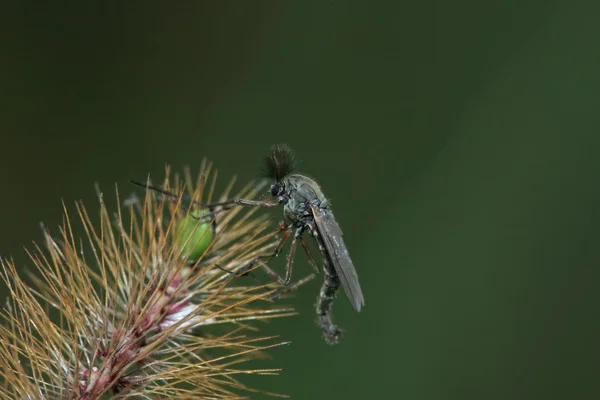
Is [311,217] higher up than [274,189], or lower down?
lower down

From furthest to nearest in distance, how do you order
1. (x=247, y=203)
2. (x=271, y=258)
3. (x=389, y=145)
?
(x=389, y=145)
(x=247, y=203)
(x=271, y=258)

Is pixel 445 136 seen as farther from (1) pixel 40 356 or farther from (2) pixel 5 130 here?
(1) pixel 40 356

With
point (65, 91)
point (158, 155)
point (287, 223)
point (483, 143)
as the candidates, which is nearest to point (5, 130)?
point (65, 91)

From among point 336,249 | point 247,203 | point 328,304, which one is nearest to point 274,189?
point 247,203

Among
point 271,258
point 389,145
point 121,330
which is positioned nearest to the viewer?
point 121,330

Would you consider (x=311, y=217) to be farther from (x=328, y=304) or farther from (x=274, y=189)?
(x=328, y=304)

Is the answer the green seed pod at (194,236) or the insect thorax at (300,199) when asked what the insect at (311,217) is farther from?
the green seed pod at (194,236)

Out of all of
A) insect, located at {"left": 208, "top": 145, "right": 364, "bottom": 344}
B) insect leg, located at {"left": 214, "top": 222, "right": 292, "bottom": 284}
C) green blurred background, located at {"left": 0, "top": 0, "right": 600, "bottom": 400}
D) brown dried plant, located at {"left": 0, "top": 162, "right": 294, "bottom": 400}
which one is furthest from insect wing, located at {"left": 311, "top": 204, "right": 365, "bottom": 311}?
green blurred background, located at {"left": 0, "top": 0, "right": 600, "bottom": 400}

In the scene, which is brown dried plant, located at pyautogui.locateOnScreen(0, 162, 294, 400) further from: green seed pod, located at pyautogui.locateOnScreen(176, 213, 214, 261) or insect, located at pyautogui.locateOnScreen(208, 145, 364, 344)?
insect, located at pyautogui.locateOnScreen(208, 145, 364, 344)
